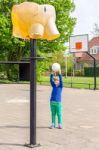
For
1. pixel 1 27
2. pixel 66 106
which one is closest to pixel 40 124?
pixel 66 106

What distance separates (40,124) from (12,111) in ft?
12.5

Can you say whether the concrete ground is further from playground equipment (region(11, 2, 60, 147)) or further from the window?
the window

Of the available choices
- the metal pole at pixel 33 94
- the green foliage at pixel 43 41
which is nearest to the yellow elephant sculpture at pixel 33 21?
the metal pole at pixel 33 94

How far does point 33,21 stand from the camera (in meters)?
9.59

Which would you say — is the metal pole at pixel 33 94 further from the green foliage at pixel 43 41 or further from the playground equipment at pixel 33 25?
the green foliage at pixel 43 41

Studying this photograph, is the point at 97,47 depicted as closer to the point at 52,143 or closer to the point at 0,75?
the point at 0,75

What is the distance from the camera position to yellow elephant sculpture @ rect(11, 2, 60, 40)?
952 cm

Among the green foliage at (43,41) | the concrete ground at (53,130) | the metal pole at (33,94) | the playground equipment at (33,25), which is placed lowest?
the concrete ground at (53,130)

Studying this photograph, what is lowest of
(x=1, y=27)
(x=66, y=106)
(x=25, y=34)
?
(x=66, y=106)

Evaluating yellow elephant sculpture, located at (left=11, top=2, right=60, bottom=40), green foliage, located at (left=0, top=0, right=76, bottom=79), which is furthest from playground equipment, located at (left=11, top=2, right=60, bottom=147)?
green foliage, located at (left=0, top=0, right=76, bottom=79)

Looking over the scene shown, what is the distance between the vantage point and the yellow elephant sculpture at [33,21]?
375 inches

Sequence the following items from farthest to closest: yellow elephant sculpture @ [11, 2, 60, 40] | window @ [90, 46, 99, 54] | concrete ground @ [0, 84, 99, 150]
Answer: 1. window @ [90, 46, 99, 54]
2. concrete ground @ [0, 84, 99, 150]
3. yellow elephant sculpture @ [11, 2, 60, 40]

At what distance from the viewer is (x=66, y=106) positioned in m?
19.2

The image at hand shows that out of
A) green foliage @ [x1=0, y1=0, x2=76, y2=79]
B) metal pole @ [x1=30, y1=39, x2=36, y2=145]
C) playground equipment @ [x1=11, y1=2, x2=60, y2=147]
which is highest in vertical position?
green foliage @ [x1=0, y1=0, x2=76, y2=79]
